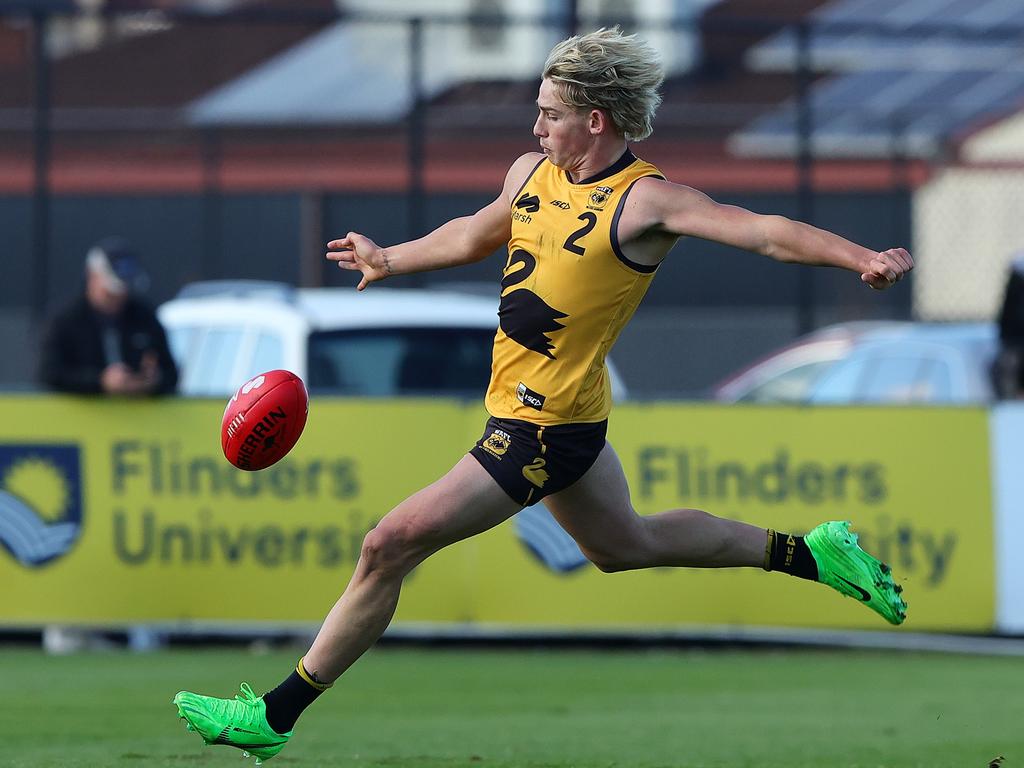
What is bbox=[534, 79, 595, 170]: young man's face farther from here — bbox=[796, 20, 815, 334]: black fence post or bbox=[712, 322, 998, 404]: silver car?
bbox=[796, 20, 815, 334]: black fence post

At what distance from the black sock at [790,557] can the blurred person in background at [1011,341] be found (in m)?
6.37

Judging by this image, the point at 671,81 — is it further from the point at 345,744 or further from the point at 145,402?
the point at 345,744

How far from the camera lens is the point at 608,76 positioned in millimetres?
6473

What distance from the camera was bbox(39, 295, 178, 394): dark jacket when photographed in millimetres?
12055

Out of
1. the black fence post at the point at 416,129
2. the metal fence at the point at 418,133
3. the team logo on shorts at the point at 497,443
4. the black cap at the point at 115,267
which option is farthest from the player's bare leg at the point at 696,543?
the black fence post at the point at 416,129

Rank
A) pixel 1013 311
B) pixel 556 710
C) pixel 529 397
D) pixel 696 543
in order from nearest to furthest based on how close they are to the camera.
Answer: pixel 529 397
pixel 696 543
pixel 556 710
pixel 1013 311

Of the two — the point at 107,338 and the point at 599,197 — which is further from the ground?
the point at 599,197

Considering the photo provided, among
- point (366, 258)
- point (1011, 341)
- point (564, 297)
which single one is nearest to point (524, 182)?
point (564, 297)

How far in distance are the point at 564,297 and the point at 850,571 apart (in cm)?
160

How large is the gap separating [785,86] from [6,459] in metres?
14.5

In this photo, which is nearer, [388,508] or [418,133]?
[388,508]

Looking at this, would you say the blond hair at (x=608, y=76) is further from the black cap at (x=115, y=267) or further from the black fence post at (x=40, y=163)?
the black fence post at (x=40, y=163)

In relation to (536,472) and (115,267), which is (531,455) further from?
(115,267)

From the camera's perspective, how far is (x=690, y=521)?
23.4 ft
